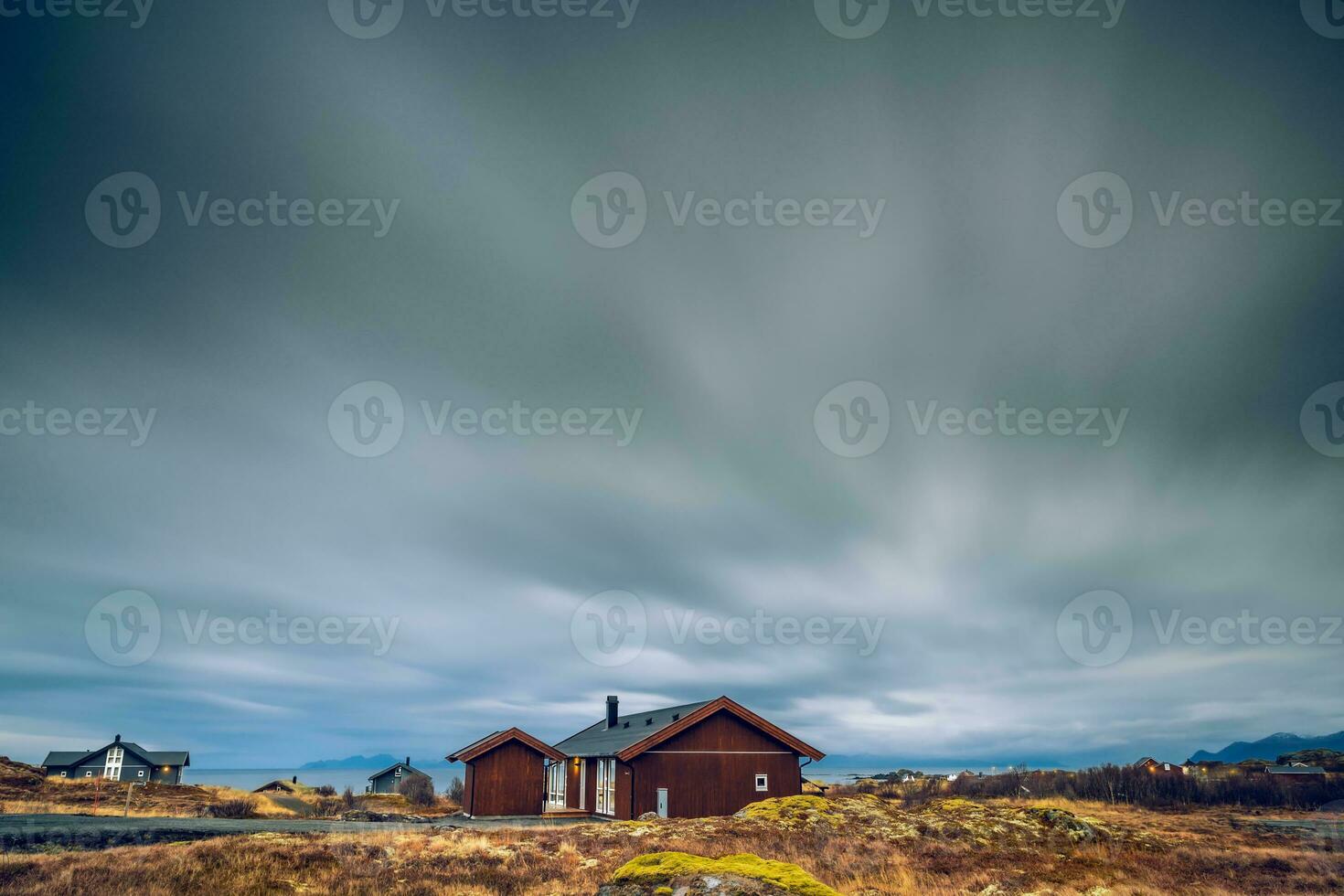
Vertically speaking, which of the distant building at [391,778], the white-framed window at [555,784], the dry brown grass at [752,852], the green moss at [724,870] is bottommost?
the distant building at [391,778]

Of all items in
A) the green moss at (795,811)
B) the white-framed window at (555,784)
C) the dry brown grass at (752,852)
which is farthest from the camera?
the white-framed window at (555,784)

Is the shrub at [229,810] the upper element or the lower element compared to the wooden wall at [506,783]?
lower

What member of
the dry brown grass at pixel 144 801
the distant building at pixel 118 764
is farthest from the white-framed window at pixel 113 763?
the dry brown grass at pixel 144 801

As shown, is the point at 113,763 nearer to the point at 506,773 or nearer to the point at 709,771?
the point at 506,773

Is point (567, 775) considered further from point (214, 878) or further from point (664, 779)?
point (214, 878)

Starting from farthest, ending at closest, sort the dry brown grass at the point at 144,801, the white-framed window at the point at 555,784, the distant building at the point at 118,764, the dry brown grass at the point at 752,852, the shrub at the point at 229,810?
the distant building at the point at 118,764 → the white-framed window at the point at 555,784 → the shrub at the point at 229,810 → the dry brown grass at the point at 144,801 → the dry brown grass at the point at 752,852

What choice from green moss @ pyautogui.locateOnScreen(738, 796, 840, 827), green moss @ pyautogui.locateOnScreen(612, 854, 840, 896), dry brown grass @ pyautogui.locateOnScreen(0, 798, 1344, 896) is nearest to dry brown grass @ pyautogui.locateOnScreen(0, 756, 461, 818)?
dry brown grass @ pyautogui.locateOnScreen(0, 798, 1344, 896)

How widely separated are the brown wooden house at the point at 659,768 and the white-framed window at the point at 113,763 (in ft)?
213

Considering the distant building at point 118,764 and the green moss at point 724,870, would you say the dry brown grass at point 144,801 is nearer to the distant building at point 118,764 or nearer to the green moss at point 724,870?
the distant building at point 118,764

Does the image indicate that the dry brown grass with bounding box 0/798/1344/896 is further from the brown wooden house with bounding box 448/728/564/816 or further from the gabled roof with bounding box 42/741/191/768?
the gabled roof with bounding box 42/741/191/768

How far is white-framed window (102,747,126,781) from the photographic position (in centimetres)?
8094

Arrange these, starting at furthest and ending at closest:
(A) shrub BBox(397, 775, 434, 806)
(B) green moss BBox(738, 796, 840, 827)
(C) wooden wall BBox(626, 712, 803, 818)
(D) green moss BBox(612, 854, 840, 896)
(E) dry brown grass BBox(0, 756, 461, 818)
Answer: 1. (A) shrub BBox(397, 775, 434, 806)
2. (E) dry brown grass BBox(0, 756, 461, 818)
3. (C) wooden wall BBox(626, 712, 803, 818)
4. (B) green moss BBox(738, 796, 840, 827)
5. (D) green moss BBox(612, 854, 840, 896)

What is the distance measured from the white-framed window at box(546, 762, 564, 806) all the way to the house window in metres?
3.63

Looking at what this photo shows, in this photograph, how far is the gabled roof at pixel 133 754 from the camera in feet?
266
